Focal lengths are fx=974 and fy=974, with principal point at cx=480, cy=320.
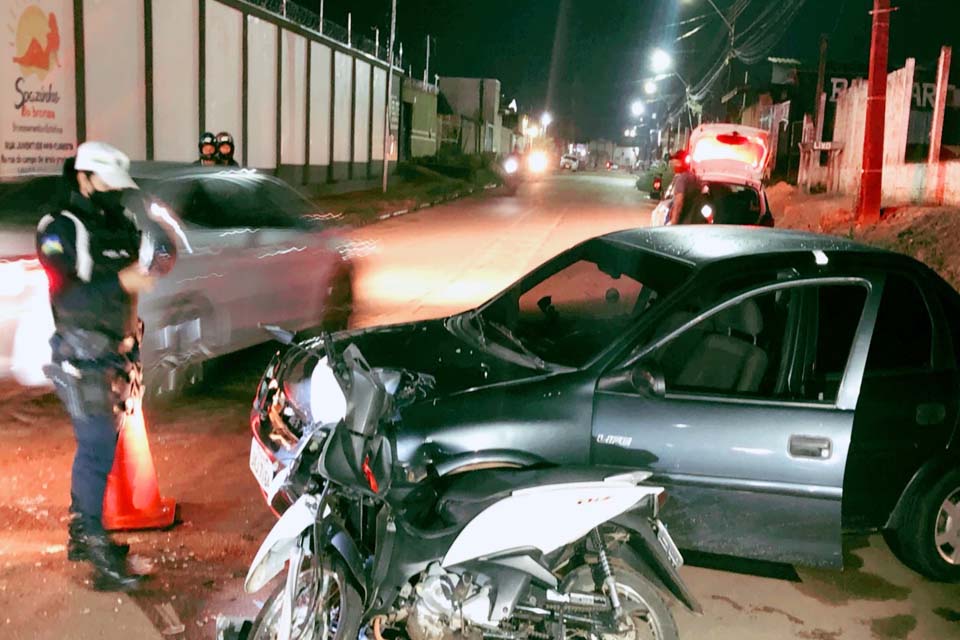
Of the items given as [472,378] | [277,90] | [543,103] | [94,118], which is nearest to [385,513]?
[472,378]

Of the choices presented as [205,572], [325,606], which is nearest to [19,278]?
[205,572]

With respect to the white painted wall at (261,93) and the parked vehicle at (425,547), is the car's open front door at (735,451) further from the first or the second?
the white painted wall at (261,93)

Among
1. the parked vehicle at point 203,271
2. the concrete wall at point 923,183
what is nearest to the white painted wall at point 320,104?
the concrete wall at point 923,183

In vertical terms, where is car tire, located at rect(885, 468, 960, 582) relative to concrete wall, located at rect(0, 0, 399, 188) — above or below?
below

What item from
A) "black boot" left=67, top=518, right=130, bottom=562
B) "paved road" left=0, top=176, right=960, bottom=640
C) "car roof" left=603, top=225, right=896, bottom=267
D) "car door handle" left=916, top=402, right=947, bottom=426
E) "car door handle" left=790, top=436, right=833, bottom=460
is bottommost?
"paved road" left=0, top=176, right=960, bottom=640

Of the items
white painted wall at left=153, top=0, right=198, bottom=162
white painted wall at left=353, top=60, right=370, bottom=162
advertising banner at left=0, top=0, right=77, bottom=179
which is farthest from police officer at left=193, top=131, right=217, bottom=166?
white painted wall at left=353, top=60, right=370, bottom=162

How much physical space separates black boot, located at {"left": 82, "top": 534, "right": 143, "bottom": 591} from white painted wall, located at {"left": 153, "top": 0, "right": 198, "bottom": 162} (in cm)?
1708

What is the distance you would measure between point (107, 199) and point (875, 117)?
15.8 m

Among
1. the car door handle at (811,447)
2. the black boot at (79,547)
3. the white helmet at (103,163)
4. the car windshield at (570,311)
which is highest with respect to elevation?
the white helmet at (103,163)

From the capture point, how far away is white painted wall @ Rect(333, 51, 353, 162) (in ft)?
114

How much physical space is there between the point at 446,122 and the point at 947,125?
123 ft

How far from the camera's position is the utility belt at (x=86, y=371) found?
4.64m

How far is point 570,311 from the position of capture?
6781 mm

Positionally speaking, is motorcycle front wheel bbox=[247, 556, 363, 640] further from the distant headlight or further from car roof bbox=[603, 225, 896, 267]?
the distant headlight
